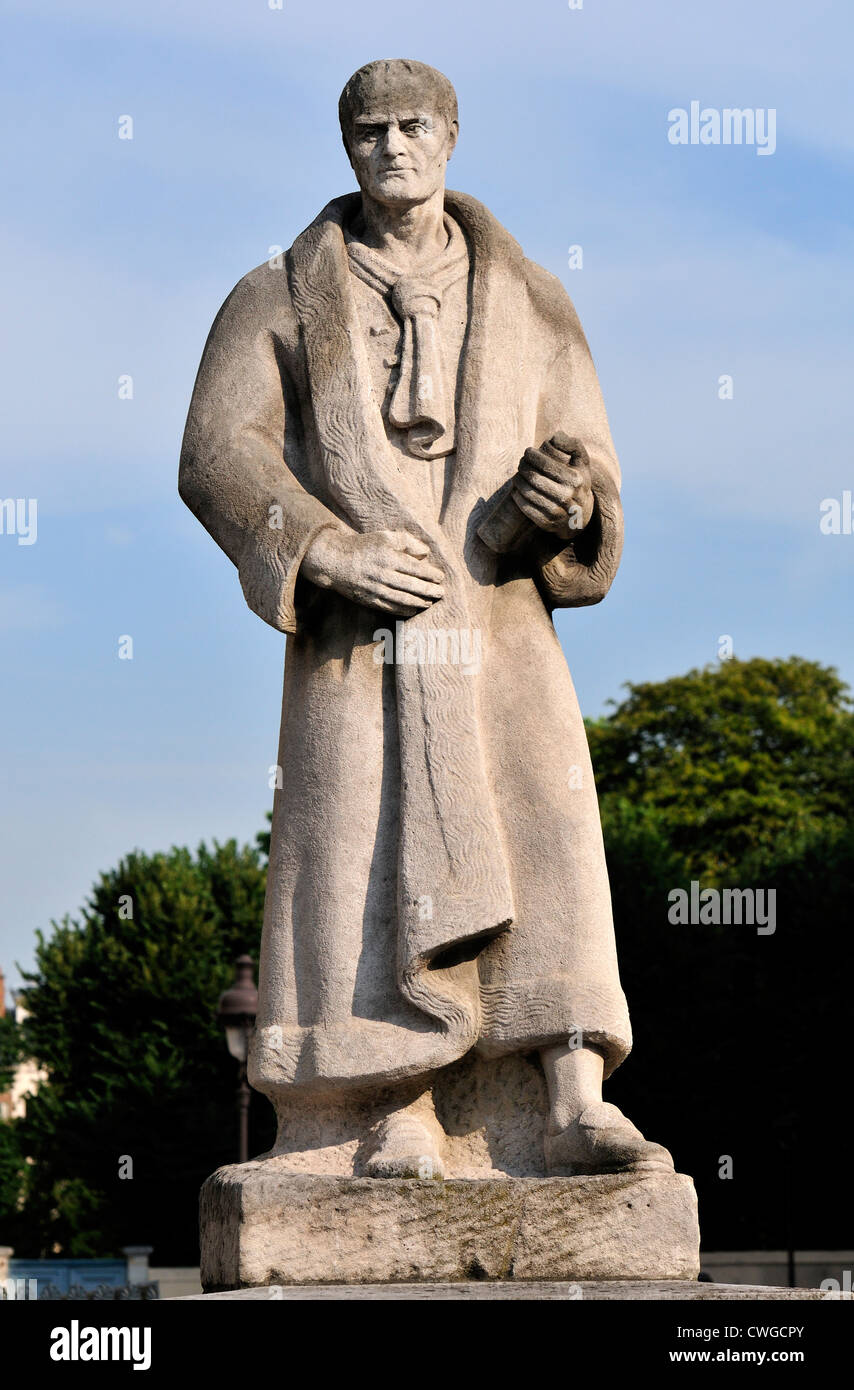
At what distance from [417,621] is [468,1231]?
2.08 m

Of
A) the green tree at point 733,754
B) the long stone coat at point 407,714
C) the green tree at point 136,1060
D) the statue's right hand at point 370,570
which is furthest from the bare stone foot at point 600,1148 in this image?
the green tree at point 733,754

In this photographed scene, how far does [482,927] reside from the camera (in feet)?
22.9

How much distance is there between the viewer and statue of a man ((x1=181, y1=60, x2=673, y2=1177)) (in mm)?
7000

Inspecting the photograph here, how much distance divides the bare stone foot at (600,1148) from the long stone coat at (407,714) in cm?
31

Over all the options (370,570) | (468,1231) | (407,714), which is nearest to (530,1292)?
(468,1231)

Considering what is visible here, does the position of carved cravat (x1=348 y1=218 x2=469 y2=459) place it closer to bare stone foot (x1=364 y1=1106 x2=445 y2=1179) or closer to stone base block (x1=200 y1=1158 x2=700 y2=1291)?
bare stone foot (x1=364 y1=1106 x2=445 y2=1179)

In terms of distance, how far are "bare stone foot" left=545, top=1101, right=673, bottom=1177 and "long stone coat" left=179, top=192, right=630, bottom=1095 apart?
0.31 m

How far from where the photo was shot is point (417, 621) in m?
7.25

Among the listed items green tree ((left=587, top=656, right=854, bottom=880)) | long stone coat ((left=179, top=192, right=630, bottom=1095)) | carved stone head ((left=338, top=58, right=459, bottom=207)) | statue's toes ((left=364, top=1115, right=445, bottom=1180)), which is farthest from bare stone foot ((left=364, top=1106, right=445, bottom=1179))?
green tree ((left=587, top=656, right=854, bottom=880))

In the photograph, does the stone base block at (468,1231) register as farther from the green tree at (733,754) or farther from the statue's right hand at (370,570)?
the green tree at (733,754)

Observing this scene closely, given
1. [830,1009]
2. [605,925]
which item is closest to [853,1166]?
[830,1009]

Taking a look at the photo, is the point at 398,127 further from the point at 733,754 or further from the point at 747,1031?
the point at 733,754
